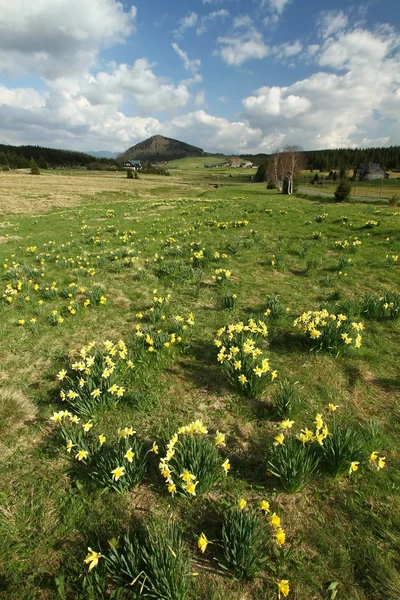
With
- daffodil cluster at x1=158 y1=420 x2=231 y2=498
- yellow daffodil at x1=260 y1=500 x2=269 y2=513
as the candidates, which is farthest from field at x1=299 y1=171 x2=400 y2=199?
yellow daffodil at x1=260 y1=500 x2=269 y2=513

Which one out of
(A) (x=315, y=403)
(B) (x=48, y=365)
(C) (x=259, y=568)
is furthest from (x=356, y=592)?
(B) (x=48, y=365)

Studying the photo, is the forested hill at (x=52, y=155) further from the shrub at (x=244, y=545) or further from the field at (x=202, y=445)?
the shrub at (x=244, y=545)

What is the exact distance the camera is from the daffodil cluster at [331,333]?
4.81 meters

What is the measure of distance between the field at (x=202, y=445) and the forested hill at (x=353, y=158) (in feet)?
447

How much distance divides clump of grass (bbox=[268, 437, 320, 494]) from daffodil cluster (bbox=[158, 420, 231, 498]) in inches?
21.5

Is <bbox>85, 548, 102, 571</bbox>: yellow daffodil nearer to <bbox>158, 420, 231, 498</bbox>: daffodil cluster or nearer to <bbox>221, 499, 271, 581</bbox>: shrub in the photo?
<bbox>158, 420, 231, 498</bbox>: daffodil cluster

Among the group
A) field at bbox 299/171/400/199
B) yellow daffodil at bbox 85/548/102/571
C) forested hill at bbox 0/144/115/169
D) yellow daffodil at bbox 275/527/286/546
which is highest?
forested hill at bbox 0/144/115/169

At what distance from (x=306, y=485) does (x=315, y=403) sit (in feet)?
4.18

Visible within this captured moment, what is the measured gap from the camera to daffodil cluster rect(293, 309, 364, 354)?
15.8 feet

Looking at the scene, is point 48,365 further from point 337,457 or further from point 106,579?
point 337,457

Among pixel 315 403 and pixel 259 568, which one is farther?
pixel 315 403

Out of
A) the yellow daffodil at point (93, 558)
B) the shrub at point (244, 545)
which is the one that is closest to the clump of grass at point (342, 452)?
the shrub at point (244, 545)

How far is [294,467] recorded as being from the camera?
2850 millimetres

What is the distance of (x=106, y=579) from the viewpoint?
2.35 meters
